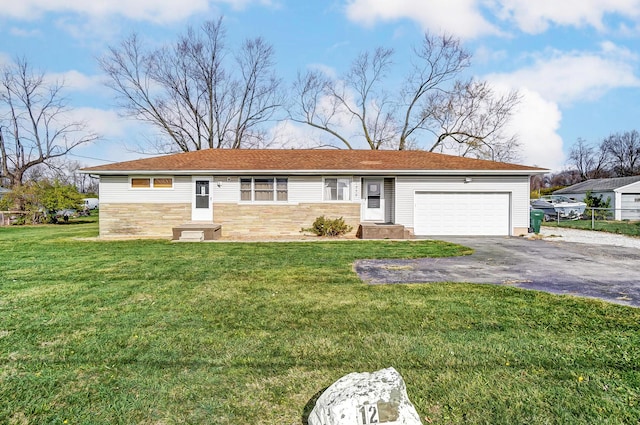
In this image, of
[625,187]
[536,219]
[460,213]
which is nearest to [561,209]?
[625,187]

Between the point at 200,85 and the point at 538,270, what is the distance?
30497mm

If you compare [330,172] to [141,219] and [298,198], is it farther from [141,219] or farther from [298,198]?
[141,219]

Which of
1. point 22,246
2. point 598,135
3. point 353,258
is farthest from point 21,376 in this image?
point 598,135

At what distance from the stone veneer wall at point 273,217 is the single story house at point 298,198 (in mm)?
42

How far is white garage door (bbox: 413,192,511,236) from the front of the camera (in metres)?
14.8

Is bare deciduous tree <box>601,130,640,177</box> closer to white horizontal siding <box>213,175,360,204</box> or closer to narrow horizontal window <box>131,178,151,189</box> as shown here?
white horizontal siding <box>213,175,360,204</box>

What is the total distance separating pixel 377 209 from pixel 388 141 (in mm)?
17408

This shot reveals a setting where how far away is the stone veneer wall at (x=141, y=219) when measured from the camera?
14367mm

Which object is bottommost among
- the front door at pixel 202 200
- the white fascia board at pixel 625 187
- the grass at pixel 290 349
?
the grass at pixel 290 349

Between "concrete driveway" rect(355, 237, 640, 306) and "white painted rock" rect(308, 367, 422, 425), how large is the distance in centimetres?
409

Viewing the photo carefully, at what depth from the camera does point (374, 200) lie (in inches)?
608

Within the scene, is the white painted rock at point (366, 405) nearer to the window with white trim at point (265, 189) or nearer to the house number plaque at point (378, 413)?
the house number plaque at point (378, 413)

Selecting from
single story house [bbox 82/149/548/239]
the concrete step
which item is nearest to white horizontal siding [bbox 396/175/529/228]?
single story house [bbox 82/149/548/239]

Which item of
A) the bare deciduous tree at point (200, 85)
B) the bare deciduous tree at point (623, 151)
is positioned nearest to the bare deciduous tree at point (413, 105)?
the bare deciduous tree at point (200, 85)
